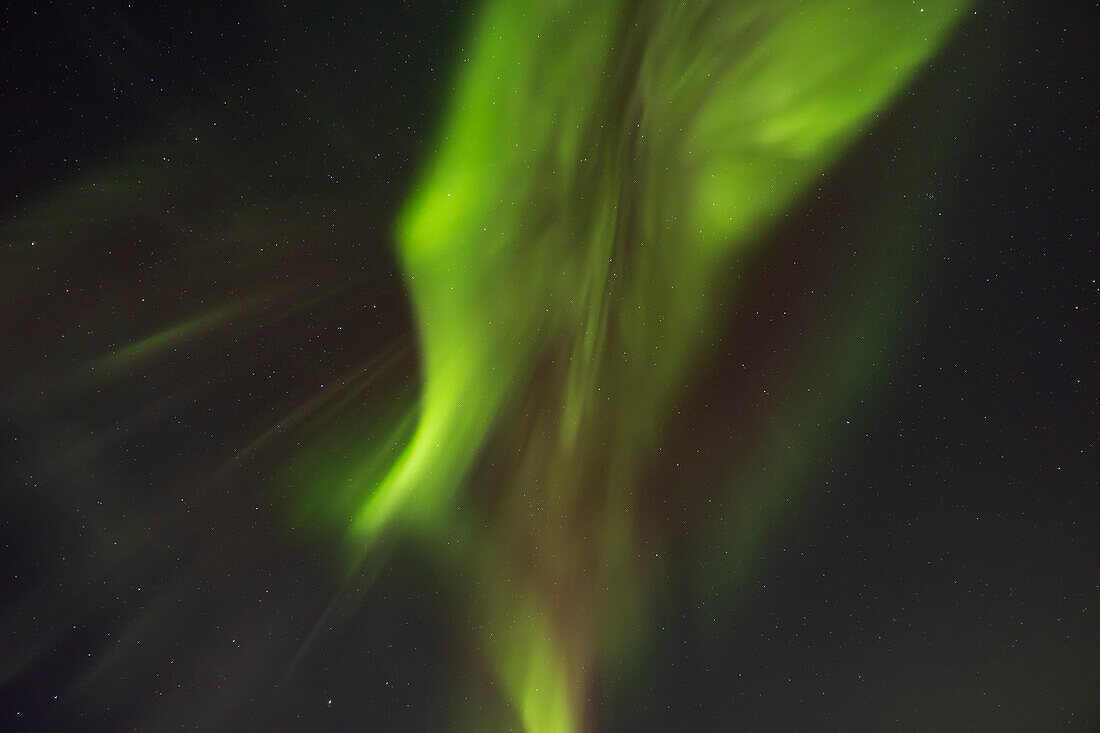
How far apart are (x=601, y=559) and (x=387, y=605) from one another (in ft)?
0.74

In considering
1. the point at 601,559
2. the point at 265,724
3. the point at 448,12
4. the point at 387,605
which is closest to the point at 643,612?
the point at 601,559

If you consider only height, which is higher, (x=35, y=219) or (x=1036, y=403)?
(x=35, y=219)

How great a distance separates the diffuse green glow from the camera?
873 millimetres

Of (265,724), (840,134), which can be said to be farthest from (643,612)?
(840,134)

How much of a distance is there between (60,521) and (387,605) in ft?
Answer: 1.12

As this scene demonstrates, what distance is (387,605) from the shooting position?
878 millimetres

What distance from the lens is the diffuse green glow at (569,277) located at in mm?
873

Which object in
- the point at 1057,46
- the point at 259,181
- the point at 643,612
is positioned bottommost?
the point at 643,612

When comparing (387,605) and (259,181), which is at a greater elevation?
(259,181)

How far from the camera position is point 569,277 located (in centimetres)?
89

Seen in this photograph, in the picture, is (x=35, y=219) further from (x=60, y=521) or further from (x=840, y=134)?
(x=840, y=134)

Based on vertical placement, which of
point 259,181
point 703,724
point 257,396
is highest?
point 259,181

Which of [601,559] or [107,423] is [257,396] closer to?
[107,423]

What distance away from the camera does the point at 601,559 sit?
0.88 m
